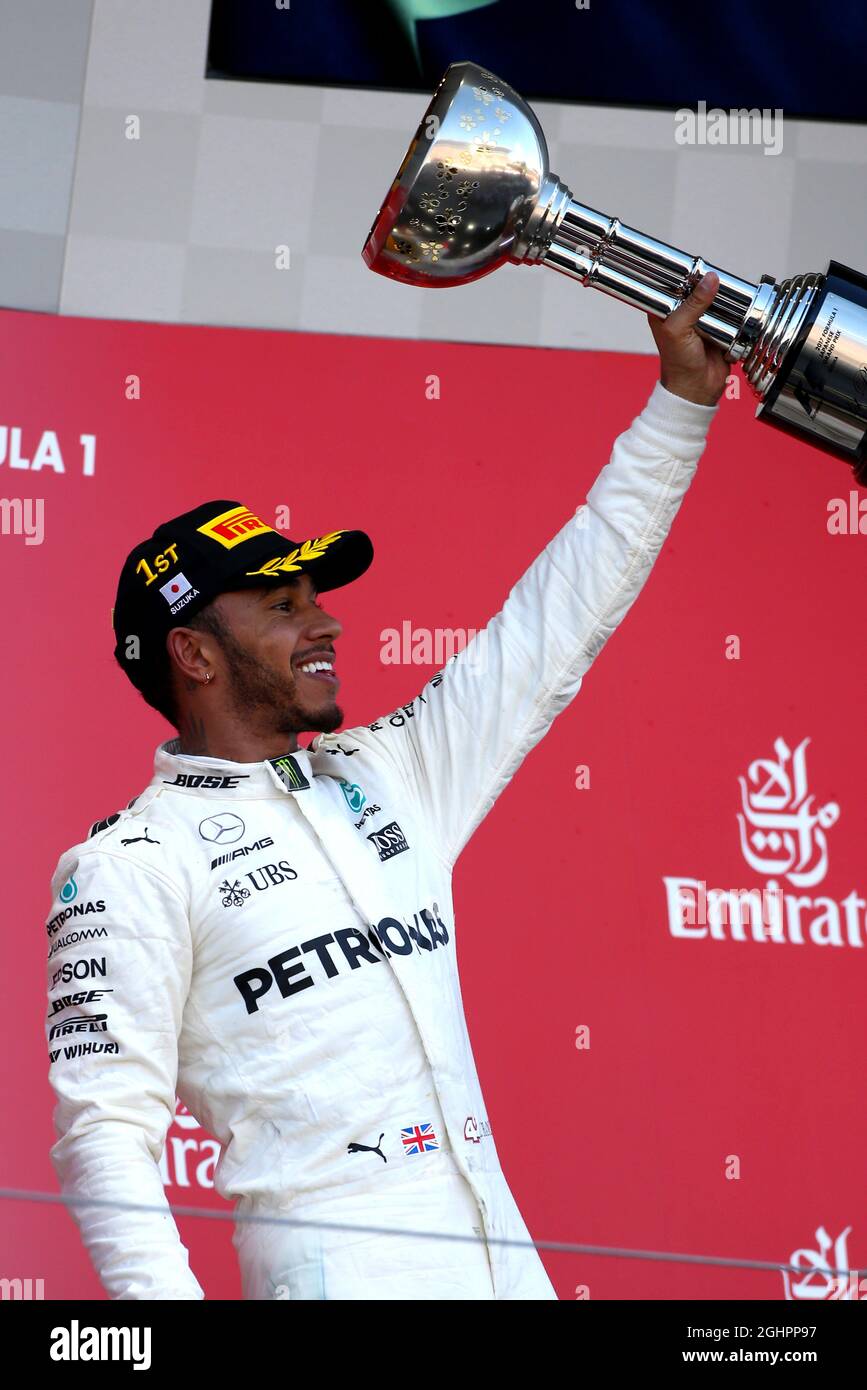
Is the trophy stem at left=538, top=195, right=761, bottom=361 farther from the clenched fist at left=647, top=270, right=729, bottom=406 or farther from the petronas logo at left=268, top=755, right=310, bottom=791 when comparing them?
the petronas logo at left=268, top=755, right=310, bottom=791

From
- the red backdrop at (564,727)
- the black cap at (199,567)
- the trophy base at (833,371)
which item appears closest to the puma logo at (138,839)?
the black cap at (199,567)

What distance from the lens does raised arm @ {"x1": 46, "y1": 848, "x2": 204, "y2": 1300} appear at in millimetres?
1163

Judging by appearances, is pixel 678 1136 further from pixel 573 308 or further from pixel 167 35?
pixel 167 35

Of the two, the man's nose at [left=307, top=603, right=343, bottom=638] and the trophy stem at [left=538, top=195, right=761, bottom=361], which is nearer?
the trophy stem at [left=538, top=195, right=761, bottom=361]

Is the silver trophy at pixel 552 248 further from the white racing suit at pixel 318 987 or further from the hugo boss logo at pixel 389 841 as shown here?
the hugo boss logo at pixel 389 841

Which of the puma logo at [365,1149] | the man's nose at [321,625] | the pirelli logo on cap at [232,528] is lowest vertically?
the puma logo at [365,1149]

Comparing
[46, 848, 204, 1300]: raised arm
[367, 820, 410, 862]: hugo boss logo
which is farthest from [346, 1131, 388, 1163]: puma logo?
[367, 820, 410, 862]: hugo boss logo

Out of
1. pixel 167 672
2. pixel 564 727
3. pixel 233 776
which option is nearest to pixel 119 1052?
pixel 233 776

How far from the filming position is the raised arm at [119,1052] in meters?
1.16

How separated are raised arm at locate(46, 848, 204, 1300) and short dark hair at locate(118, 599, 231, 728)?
8.9 inches

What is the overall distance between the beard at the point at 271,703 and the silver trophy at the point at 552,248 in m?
0.38

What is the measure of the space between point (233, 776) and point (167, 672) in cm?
16

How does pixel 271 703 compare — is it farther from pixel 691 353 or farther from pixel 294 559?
pixel 691 353

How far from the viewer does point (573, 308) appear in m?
2.67
